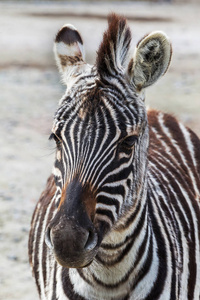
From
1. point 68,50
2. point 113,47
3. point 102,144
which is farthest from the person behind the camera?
point 68,50

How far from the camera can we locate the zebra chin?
2.51 meters

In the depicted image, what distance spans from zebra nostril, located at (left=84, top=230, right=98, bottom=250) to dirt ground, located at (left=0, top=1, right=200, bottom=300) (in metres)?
0.75

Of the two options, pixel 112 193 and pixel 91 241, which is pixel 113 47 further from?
pixel 91 241

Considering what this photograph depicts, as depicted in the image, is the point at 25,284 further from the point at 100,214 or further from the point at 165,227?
the point at 100,214

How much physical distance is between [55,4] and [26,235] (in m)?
27.2

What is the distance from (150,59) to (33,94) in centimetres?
1073

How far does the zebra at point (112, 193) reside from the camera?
2.64 meters

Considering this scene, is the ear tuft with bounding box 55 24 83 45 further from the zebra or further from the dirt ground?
the dirt ground

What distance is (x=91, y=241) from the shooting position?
8.51ft

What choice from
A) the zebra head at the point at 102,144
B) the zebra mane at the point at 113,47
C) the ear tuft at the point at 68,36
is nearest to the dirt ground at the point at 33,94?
the zebra head at the point at 102,144

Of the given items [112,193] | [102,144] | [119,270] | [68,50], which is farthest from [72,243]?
[68,50]

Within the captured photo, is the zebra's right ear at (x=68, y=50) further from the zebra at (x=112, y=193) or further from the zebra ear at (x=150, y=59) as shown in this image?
the zebra ear at (x=150, y=59)

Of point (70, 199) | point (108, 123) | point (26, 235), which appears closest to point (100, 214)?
point (70, 199)

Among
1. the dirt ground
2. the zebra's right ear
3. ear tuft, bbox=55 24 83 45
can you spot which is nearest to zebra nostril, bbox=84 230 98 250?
the dirt ground
